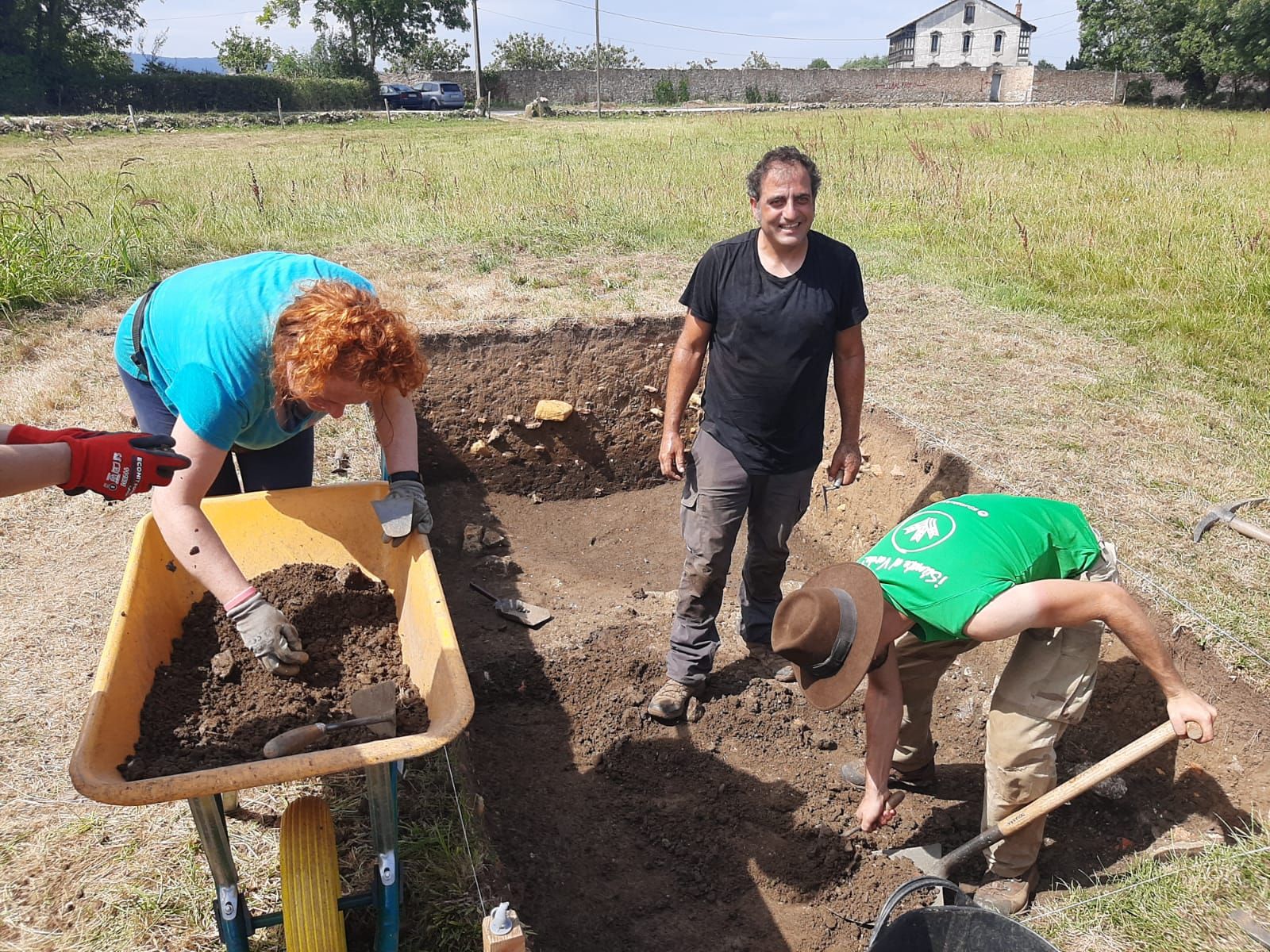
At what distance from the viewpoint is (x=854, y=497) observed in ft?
15.5

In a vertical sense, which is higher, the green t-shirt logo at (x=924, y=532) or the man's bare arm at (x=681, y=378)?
the man's bare arm at (x=681, y=378)

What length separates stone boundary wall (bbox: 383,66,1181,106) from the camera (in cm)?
3750

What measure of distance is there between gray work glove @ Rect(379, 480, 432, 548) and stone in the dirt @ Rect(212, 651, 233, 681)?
0.54 metres

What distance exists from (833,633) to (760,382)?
1.21 metres

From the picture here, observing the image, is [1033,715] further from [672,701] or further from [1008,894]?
[672,701]

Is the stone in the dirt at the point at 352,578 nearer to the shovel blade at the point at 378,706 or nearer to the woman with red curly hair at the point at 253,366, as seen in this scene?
the woman with red curly hair at the point at 253,366

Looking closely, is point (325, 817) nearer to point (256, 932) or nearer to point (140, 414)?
point (256, 932)

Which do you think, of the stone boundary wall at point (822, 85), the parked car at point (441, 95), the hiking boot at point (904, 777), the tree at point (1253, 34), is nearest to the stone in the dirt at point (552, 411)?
the hiking boot at point (904, 777)

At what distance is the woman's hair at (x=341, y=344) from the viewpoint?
2055 mm

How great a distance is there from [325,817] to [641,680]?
1.75 m

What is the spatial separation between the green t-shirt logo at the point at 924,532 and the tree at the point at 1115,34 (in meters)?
40.1

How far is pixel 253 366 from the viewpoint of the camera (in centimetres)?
226

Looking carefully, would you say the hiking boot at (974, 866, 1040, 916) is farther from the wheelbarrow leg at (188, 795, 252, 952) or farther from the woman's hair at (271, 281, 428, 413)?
the woman's hair at (271, 281, 428, 413)

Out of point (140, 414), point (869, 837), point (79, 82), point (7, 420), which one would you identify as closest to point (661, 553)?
point (869, 837)
